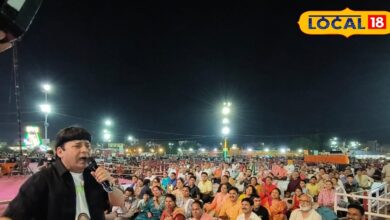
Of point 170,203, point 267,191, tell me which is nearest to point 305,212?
point 170,203

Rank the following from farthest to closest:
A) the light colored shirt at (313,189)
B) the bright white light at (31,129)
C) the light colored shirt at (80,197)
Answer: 1. the bright white light at (31,129)
2. the light colored shirt at (313,189)
3. the light colored shirt at (80,197)

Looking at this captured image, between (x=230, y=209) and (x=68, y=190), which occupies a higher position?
(x=68, y=190)

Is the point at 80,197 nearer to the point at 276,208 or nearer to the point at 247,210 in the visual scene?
the point at 247,210

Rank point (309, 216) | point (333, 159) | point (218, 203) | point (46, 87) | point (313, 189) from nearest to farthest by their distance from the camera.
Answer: point (309, 216)
point (218, 203)
point (313, 189)
point (46, 87)
point (333, 159)

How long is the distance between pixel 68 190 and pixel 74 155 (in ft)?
0.70

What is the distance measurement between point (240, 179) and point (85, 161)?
11492 mm

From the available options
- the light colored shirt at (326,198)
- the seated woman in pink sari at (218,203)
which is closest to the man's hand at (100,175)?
the seated woman in pink sari at (218,203)

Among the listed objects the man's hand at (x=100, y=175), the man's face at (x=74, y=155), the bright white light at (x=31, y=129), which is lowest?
the man's hand at (x=100, y=175)

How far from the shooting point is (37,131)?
102 feet

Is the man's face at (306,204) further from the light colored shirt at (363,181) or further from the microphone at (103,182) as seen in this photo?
the light colored shirt at (363,181)

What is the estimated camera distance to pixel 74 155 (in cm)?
204

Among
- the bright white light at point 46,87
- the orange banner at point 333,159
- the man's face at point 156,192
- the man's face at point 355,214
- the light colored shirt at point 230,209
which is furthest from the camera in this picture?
the orange banner at point 333,159

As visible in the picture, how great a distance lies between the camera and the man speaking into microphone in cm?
183

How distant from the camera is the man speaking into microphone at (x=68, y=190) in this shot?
1.83 m
